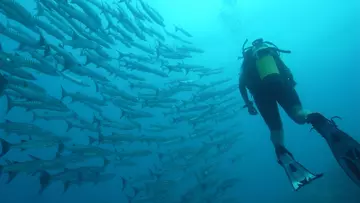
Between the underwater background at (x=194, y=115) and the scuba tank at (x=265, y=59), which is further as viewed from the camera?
the underwater background at (x=194, y=115)

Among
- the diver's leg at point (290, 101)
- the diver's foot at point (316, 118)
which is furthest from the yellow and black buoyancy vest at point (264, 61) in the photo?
the diver's foot at point (316, 118)

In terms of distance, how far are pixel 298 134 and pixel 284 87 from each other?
48.2 metres

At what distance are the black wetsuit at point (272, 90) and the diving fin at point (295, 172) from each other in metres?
0.57

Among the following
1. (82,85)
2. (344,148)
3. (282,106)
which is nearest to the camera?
(344,148)

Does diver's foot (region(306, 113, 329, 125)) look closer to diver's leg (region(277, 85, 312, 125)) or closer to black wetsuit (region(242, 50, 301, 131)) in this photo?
diver's leg (region(277, 85, 312, 125))

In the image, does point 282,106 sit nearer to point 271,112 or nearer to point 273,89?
point 271,112

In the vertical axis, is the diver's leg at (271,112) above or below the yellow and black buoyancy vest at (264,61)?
below

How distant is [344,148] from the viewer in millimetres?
3203

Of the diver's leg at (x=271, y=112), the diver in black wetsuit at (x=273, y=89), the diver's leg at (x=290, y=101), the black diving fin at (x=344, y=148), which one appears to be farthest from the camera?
the diver's leg at (x=271, y=112)

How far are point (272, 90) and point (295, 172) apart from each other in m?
1.15

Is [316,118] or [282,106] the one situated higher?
[282,106]

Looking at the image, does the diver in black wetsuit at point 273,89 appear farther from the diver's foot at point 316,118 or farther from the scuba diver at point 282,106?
the diver's foot at point 316,118

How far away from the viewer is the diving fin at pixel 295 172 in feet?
11.2

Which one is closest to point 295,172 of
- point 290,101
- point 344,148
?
point 344,148
